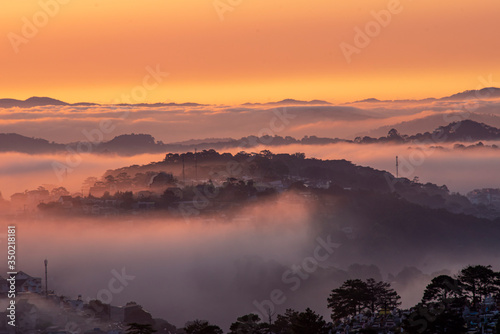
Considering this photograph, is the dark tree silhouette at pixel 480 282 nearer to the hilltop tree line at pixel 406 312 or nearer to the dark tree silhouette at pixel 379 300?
the hilltop tree line at pixel 406 312

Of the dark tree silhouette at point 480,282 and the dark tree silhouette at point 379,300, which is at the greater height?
the dark tree silhouette at point 480,282

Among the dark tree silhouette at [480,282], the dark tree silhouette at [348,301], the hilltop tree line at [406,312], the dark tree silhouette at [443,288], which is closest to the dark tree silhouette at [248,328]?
the hilltop tree line at [406,312]

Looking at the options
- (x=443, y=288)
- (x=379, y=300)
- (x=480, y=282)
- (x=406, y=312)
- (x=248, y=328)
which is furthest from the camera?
(x=379, y=300)

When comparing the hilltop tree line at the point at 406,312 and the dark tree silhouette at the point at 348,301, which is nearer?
the hilltop tree line at the point at 406,312

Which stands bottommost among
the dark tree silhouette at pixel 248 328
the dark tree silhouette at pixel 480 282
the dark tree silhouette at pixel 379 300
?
the dark tree silhouette at pixel 248 328

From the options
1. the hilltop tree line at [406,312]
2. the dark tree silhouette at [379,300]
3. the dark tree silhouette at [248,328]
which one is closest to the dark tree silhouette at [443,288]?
the hilltop tree line at [406,312]

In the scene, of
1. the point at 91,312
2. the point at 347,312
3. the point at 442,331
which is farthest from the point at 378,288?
the point at 91,312

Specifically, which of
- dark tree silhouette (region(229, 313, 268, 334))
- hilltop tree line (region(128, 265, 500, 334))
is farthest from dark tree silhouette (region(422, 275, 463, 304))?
dark tree silhouette (region(229, 313, 268, 334))

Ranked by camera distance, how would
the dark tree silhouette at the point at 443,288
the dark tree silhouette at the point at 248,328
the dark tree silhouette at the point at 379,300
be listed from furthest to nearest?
the dark tree silhouette at the point at 379,300
the dark tree silhouette at the point at 443,288
the dark tree silhouette at the point at 248,328

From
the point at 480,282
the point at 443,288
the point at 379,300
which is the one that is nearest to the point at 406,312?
the point at 443,288

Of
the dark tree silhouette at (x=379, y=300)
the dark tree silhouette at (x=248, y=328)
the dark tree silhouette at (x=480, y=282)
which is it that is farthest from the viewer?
the dark tree silhouette at (x=379, y=300)

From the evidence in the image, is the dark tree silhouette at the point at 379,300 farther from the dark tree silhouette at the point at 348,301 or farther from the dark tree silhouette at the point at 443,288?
the dark tree silhouette at the point at 443,288

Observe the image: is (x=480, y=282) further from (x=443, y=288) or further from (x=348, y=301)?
(x=348, y=301)
